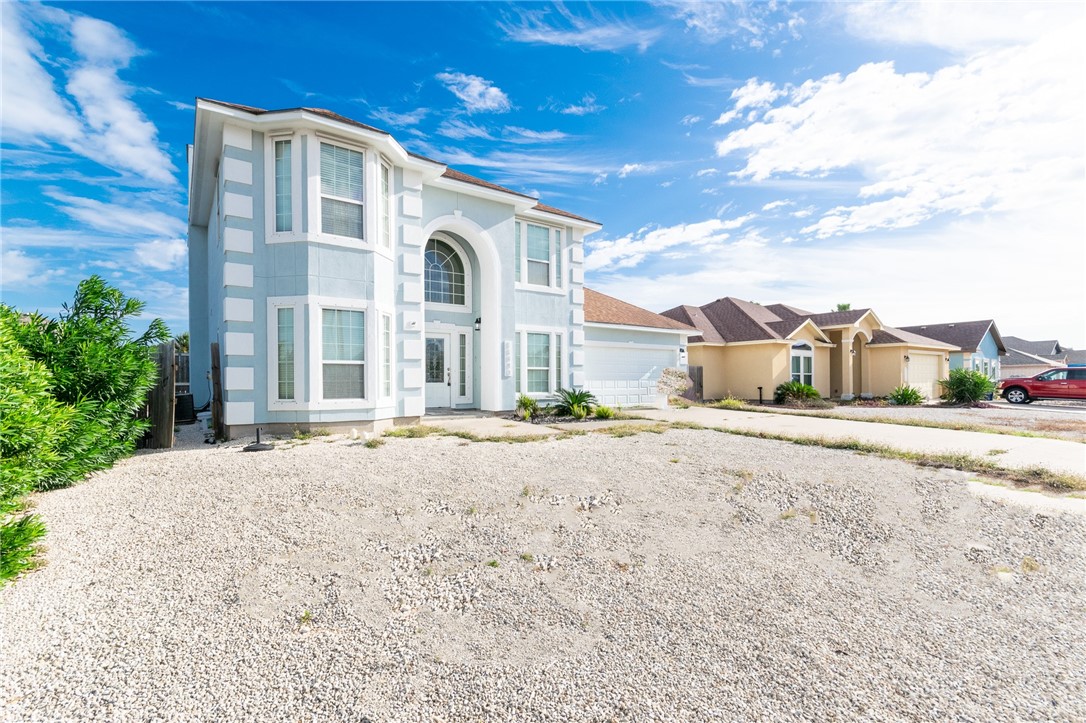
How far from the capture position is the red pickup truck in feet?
73.7

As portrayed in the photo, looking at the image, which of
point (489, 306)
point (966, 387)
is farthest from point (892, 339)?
point (489, 306)

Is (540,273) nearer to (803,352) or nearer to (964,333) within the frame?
(803,352)

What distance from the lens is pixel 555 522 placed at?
5.52 meters

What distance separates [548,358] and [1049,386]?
25229mm

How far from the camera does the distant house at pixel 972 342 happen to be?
103 feet

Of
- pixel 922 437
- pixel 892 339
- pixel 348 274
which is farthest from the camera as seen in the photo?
pixel 892 339

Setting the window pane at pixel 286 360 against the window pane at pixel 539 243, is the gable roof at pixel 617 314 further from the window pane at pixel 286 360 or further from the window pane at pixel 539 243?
the window pane at pixel 286 360

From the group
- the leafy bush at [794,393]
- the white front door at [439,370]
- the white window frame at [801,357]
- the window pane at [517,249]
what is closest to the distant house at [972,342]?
the white window frame at [801,357]

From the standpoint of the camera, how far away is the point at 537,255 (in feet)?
46.6

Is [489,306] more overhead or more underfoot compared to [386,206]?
more underfoot

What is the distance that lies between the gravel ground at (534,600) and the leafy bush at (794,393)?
1480 centimetres

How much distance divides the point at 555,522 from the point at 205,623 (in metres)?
3.25

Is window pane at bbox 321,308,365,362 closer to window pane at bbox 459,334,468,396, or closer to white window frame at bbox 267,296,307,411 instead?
white window frame at bbox 267,296,307,411

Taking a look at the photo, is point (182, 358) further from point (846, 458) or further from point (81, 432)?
point (846, 458)
